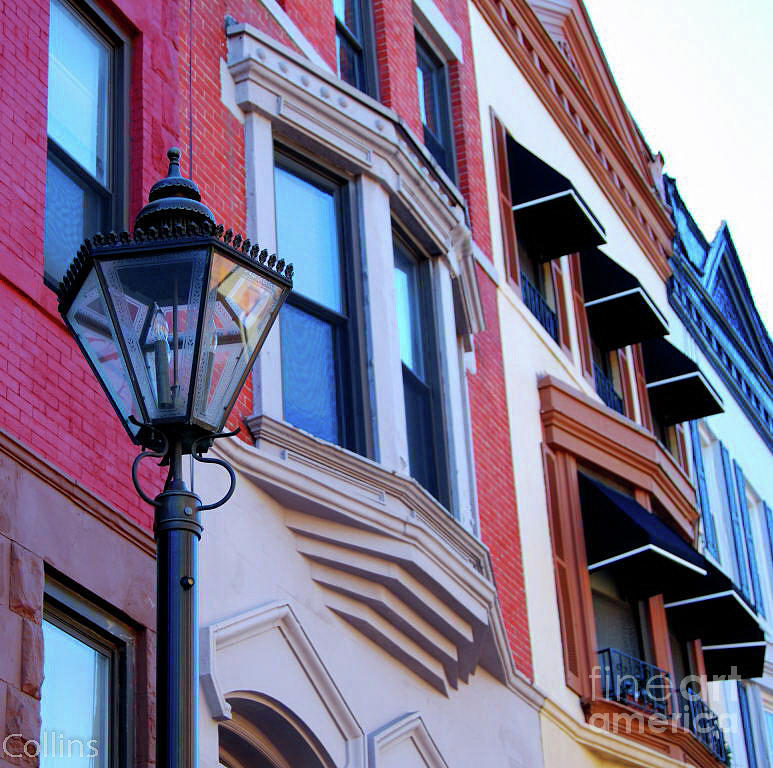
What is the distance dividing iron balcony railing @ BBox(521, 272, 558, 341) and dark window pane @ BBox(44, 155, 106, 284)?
8.70 m

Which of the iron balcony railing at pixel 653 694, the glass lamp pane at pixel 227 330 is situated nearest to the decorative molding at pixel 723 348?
the iron balcony railing at pixel 653 694

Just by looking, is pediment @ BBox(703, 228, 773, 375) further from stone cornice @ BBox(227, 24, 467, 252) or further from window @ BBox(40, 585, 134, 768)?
window @ BBox(40, 585, 134, 768)

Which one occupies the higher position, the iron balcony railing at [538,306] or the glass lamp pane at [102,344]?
the iron balcony railing at [538,306]

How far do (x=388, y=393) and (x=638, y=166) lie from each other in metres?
13.9

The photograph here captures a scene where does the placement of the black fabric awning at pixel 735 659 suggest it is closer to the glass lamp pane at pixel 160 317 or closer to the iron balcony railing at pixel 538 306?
the iron balcony railing at pixel 538 306

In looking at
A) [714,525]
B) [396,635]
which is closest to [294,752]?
[396,635]

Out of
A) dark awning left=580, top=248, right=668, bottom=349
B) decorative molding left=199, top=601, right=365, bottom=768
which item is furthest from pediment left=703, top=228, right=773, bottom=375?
decorative molding left=199, top=601, right=365, bottom=768

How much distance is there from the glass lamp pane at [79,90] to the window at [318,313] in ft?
6.75

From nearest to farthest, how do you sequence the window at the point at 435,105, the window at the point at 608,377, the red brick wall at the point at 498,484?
1. the red brick wall at the point at 498,484
2. the window at the point at 435,105
3. the window at the point at 608,377

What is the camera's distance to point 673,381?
2147 centimetres

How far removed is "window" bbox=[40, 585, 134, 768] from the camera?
23.7ft

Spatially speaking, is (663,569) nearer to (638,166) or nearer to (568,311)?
(568,311)

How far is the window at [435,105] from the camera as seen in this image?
52.2ft

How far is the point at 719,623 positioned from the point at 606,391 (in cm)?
313
